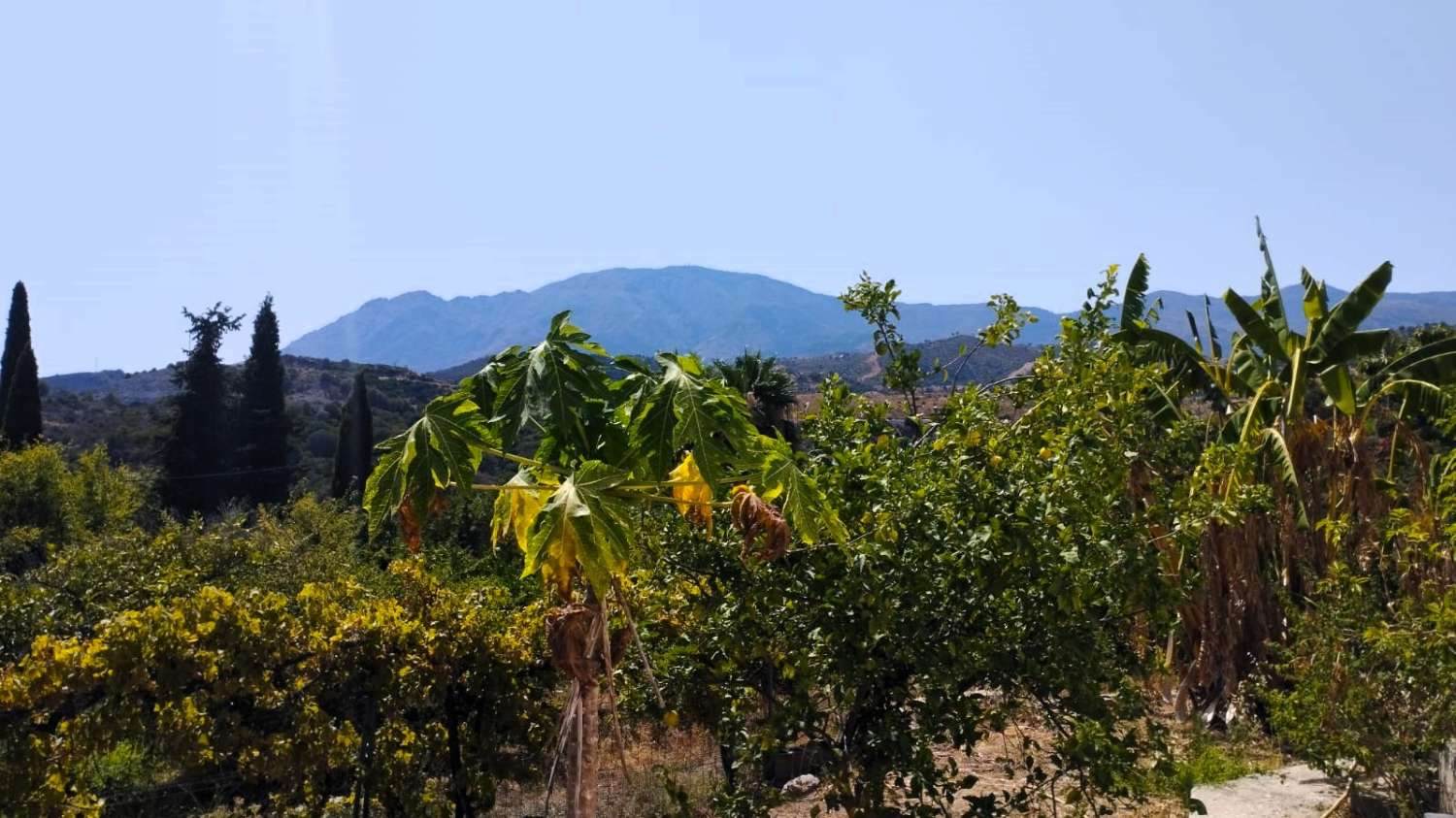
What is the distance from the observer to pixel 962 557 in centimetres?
456

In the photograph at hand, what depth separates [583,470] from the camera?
11.6 ft

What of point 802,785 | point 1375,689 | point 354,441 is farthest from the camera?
point 354,441

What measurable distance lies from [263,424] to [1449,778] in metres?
45.7

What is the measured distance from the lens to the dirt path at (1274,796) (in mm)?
9219

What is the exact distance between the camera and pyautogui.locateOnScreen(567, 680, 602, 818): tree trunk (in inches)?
154

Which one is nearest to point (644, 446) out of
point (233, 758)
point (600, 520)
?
point (600, 520)

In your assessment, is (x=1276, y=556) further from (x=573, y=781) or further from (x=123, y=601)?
(x=123, y=601)

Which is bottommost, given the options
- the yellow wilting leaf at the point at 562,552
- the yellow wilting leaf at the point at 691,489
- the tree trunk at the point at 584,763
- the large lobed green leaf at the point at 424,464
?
the tree trunk at the point at 584,763

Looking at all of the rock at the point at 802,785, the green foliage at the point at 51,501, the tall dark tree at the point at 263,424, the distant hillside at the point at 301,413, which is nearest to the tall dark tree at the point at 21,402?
the distant hillside at the point at 301,413

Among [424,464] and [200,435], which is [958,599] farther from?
[200,435]

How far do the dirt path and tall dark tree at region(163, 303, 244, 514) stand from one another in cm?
4029

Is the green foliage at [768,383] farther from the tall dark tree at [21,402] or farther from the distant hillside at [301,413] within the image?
the tall dark tree at [21,402]

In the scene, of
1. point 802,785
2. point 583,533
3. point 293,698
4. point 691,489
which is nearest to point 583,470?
point 583,533

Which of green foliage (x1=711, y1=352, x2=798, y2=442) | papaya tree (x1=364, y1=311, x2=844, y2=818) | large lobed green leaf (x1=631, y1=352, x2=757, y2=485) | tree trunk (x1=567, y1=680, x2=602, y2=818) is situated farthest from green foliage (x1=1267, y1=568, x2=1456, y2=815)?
green foliage (x1=711, y1=352, x2=798, y2=442)
